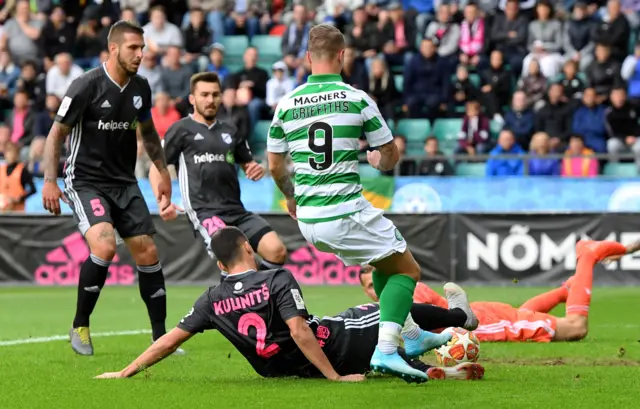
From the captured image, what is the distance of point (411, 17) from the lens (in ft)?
76.4

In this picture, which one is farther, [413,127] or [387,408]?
[413,127]

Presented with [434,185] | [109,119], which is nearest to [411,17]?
[434,185]

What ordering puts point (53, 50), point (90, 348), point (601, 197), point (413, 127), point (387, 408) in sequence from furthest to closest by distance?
1. point (53, 50)
2. point (413, 127)
3. point (601, 197)
4. point (90, 348)
5. point (387, 408)

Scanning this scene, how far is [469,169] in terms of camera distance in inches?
780

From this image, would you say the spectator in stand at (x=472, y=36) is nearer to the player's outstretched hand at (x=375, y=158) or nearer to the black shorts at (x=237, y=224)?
the black shorts at (x=237, y=224)

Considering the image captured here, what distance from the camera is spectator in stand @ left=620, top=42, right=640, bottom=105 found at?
69.4 feet

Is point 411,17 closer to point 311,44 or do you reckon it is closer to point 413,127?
point 413,127

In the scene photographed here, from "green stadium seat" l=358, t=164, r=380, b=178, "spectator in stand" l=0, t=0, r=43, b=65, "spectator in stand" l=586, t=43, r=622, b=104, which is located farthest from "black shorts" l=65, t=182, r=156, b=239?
"spectator in stand" l=0, t=0, r=43, b=65

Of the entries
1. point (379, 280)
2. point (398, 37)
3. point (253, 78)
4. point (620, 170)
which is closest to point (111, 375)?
point (379, 280)

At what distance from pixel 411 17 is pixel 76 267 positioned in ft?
26.7

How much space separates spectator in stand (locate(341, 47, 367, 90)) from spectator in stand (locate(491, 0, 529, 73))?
2.55m

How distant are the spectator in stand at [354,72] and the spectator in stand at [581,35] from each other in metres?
3.79

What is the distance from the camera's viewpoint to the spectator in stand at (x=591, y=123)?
20438 millimetres

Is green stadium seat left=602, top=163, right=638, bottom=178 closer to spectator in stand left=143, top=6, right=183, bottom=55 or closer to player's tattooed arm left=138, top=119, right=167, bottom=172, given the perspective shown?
spectator in stand left=143, top=6, right=183, bottom=55
